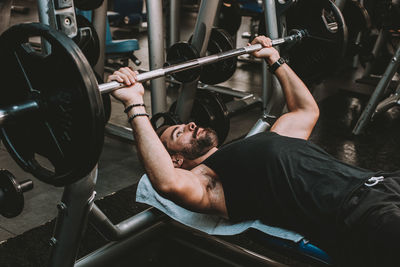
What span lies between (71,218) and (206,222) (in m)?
0.44

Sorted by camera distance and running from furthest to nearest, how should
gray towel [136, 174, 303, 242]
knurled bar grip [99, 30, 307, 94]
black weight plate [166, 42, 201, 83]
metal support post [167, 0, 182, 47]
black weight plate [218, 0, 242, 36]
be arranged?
1. black weight plate [218, 0, 242, 36]
2. metal support post [167, 0, 182, 47]
3. black weight plate [166, 42, 201, 83]
4. gray towel [136, 174, 303, 242]
5. knurled bar grip [99, 30, 307, 94]

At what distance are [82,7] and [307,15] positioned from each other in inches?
42.9

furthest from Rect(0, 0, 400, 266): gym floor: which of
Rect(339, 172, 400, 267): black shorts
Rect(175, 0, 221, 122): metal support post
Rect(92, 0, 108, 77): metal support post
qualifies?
Rect(339, 172, 400, 267): black shorts

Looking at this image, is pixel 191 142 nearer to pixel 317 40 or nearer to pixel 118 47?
pixel 317 40

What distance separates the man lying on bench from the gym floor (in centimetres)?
66

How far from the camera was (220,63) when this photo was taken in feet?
7.18

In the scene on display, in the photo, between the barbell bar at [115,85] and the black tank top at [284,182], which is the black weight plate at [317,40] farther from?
the black tank top at [284,182]

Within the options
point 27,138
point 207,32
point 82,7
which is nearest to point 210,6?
point 207,32

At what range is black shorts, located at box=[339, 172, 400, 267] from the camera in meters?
1.08

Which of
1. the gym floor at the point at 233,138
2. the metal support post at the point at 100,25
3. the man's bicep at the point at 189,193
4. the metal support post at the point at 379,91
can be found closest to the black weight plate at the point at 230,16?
the gym floor at the point at 233,138

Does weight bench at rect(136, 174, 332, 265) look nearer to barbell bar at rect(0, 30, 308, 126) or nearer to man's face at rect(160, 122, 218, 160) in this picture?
man's face at rect(160, 122, 218, 160)

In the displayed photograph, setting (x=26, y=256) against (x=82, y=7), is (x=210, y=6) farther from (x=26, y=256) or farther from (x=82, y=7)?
(x=26, y=256)

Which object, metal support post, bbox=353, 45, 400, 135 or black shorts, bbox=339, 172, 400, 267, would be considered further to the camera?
metal support post, bbox=353, 45, 400, 135

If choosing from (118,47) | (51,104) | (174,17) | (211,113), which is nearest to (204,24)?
(211,113)
